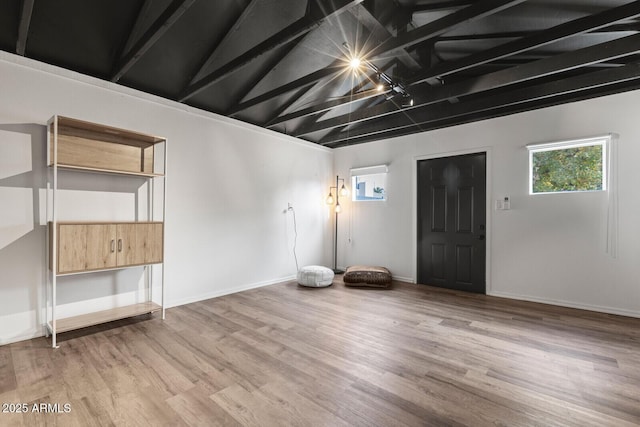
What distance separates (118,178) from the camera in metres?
3.32

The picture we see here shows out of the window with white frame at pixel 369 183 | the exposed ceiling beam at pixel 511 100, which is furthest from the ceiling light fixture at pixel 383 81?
the window with white frame at pixel 369 183

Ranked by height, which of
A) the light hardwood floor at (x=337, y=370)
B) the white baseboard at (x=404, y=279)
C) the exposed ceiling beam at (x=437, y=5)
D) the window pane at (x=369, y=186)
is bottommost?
the light hardwood floor at (x=337, y=370)

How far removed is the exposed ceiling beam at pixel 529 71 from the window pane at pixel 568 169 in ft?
4.65

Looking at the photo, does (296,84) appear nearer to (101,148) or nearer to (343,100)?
(343,100)

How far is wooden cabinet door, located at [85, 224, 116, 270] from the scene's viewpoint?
2814 mm

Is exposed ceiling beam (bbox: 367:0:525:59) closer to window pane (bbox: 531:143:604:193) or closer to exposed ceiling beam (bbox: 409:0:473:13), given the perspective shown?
exposed ceiling beam (bbox: 409:0:473:13)

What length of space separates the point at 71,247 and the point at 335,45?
3.36m

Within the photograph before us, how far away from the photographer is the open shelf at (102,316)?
275cm

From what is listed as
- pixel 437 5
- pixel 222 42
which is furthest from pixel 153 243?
pixel 437 5

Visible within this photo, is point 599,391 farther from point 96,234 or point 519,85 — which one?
point 96,234

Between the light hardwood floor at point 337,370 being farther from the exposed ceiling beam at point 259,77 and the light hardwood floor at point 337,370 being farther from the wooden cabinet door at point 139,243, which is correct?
the exposed ceiling beam at point 259,77

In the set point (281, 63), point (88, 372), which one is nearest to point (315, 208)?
point (281, 63)

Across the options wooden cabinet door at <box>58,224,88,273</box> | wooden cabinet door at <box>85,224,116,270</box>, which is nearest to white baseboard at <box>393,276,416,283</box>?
wooden cabinet door at <box>85,224,116,270</box>

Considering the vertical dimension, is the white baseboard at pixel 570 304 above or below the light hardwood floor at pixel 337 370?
above
